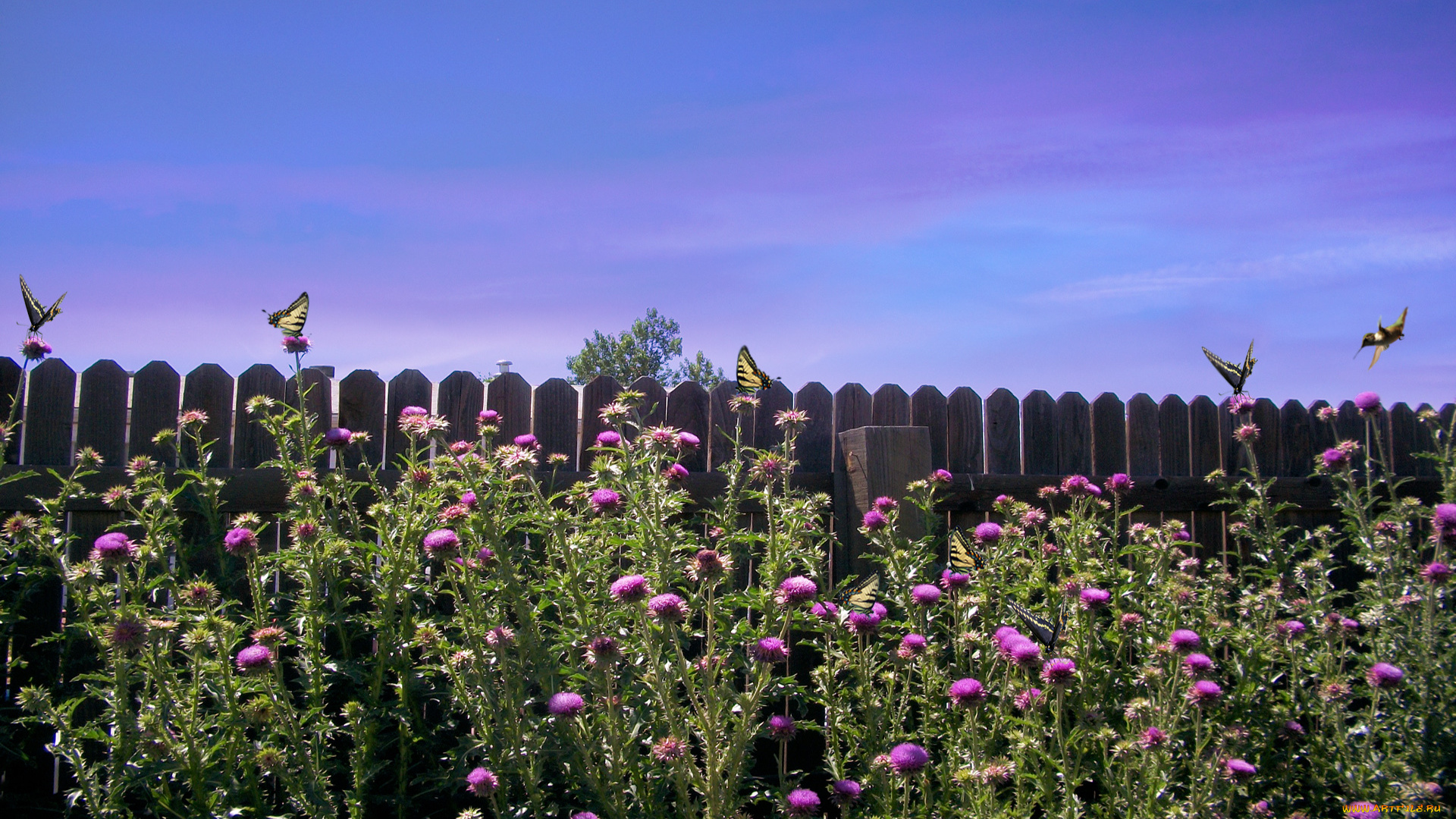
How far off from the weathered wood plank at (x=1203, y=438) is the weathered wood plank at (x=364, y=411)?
4.59 meters

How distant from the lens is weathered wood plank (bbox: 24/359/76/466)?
147 inches

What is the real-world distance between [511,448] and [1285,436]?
5.24 metres

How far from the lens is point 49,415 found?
12.4ft

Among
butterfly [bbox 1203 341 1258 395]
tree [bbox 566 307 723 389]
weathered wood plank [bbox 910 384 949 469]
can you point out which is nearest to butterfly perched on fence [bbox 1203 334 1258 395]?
butterfly [bbox 1203 341 1258 395]

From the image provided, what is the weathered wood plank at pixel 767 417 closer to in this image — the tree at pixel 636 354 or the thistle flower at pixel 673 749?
the thistle flower at pixel 673 749

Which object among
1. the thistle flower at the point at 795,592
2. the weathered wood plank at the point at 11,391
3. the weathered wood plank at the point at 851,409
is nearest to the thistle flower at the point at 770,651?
the thistle flower at the point at 795,592

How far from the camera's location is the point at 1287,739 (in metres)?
2.88

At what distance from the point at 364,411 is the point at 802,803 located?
2.73m

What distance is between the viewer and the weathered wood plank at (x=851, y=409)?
173 inches

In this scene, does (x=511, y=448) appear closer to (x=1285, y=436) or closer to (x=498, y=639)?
(x=498, y=639)

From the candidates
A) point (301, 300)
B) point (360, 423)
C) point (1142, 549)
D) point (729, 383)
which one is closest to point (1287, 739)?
point (1142, 549)

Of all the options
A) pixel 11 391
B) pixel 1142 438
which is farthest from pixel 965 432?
pixel 11 391

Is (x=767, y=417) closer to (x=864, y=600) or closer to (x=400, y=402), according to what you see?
(x=864, y=600)

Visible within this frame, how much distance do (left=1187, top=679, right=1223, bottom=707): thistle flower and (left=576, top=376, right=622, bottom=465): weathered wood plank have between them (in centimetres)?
257
